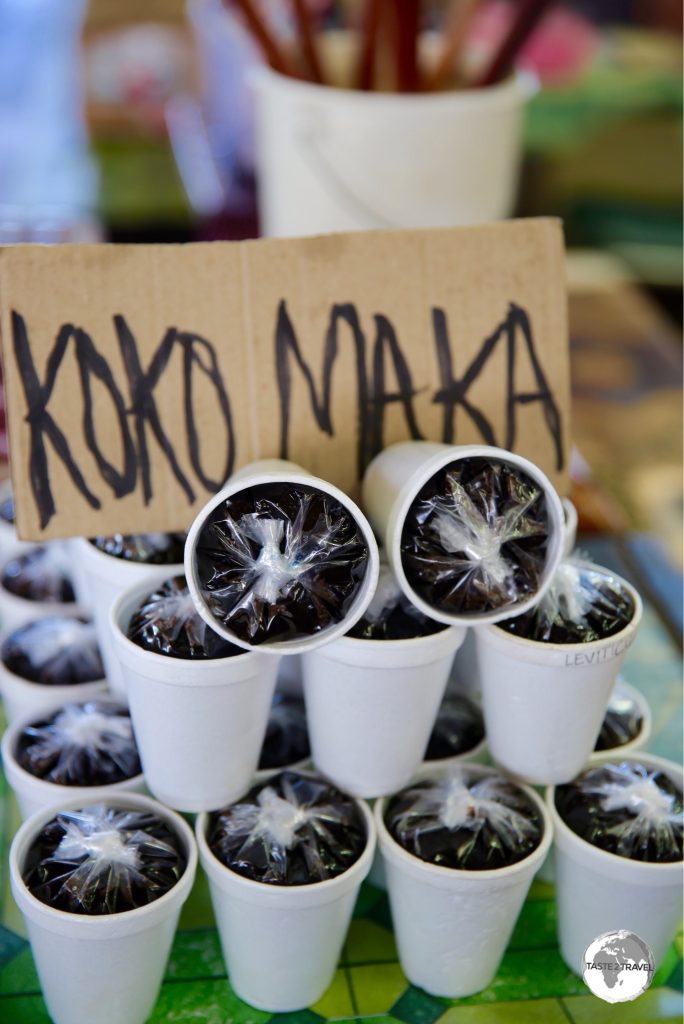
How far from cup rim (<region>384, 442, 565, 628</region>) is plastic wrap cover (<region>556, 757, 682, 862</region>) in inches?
9.4

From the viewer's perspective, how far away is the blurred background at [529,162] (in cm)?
192

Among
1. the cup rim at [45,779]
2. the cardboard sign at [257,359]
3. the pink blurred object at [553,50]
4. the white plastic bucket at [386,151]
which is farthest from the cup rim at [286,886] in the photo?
the pink blurred object at [553,50]

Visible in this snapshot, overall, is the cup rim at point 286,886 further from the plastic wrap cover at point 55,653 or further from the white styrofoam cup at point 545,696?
the plastic wrap cover at point 55,653

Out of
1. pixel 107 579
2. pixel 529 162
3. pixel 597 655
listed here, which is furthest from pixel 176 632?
pixel 529 162

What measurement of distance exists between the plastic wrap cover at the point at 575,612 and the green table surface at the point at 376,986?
A: 343mm

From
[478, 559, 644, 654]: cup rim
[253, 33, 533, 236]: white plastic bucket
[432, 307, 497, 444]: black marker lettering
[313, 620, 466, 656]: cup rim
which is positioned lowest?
[478, 559, 644, 654]: cup rim

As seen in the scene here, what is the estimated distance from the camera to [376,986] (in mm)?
1033

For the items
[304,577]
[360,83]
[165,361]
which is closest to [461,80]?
[360,83]

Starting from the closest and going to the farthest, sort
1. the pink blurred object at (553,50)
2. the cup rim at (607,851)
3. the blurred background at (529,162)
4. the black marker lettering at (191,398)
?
Result: the cup rim at (607,851)
the black marker lettering at (191,398)
the blurred background at (529,162)
the pink blurred object at (553,50)

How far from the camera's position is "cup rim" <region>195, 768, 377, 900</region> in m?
0.94

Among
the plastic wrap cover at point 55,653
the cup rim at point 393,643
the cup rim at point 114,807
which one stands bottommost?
the cup rim at point 114,807

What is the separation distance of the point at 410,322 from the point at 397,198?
63 centimetres

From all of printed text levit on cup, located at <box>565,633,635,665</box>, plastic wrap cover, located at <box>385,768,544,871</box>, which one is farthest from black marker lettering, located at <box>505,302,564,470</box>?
plastic wrap cover, located at <box>385,768,544,871</box>

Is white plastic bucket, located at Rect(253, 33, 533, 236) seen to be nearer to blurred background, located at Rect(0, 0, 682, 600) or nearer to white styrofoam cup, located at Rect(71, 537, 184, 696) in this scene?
blurred background, located at Rect(0, 0, 682, 600)
